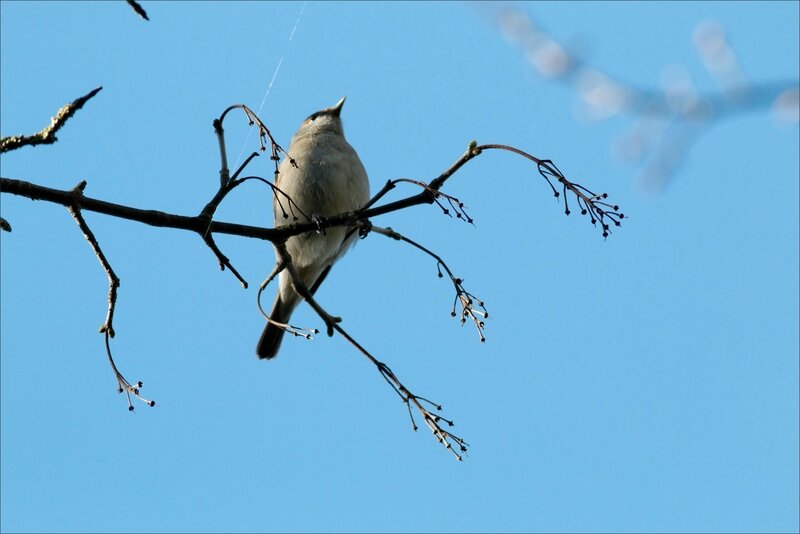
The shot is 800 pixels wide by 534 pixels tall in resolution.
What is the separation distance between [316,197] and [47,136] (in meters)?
3.08

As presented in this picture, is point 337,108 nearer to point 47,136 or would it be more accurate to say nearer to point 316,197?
point 316,197

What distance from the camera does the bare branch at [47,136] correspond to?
10.8ft

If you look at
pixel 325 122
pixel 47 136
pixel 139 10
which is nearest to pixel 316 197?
pixel 325 122

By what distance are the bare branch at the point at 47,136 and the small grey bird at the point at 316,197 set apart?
2594 millimetres

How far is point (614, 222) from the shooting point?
3713mm

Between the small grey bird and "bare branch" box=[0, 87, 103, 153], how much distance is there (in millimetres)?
2594

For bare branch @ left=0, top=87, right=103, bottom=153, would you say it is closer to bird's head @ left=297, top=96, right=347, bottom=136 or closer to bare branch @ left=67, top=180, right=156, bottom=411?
bare branch @ left=67, top=180, right=156, bottom=411

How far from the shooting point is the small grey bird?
6.36 m

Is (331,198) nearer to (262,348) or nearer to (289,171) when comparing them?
(289,171)

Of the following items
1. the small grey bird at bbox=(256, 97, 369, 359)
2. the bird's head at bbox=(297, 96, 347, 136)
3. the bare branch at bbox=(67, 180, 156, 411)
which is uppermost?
the bird's head at bbox=(297, 96, 347, 136)

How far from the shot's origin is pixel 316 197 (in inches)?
250

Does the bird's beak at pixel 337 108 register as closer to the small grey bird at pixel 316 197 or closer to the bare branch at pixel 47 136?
the small grey bird at pixel 316 197

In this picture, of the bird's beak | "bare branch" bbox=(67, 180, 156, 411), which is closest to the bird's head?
the bird's beak

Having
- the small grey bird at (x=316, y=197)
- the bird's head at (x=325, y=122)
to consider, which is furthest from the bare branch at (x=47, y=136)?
the bird's head at (x=325, y=122)
